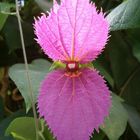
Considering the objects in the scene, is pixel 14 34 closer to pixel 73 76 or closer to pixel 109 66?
pixel 109 66

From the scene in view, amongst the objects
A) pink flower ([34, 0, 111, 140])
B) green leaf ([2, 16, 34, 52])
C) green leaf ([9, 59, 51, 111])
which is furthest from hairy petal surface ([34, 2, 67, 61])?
green leaf ([2, 16, 34, 52])

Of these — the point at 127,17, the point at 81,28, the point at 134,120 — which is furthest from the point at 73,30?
the point at 134,120

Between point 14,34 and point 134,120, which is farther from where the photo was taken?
point 14,34

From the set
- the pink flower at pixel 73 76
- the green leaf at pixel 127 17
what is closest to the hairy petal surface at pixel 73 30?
the pink flower at pixel 73 76

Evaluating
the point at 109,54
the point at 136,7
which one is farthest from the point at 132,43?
the point at 136,7

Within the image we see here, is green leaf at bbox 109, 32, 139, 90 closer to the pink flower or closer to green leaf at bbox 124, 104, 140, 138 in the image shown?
green leaf at bbox 124, 104, 140, 138
